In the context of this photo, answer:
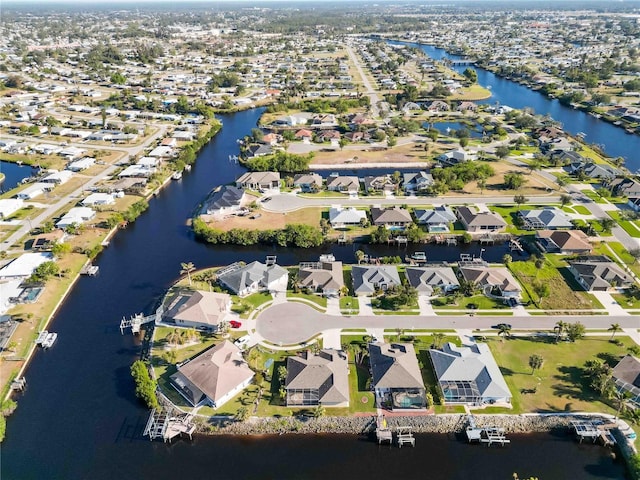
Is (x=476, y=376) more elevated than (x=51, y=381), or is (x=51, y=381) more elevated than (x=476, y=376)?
(x=476, y=376)

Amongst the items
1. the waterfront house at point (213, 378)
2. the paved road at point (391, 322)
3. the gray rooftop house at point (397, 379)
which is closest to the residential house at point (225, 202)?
the paved road at point (391, 322)

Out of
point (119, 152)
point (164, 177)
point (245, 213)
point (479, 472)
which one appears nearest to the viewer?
point (479, 472)

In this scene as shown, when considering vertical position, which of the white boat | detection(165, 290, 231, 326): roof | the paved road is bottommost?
the white boat

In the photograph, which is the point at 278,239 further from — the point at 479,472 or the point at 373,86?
the point at 373,86

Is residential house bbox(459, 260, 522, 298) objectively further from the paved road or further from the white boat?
the white boat

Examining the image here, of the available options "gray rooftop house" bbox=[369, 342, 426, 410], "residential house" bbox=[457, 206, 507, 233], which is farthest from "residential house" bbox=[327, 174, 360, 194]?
"gray rooftop house" bbox=[369, 342, 426, 410]

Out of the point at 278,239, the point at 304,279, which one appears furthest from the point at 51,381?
the point at 278,239

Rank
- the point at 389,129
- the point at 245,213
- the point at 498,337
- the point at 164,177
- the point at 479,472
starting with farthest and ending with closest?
the point at 389,129
the point at 164,177
the point at 245,213
the point at 498,337
the point at 479,472
